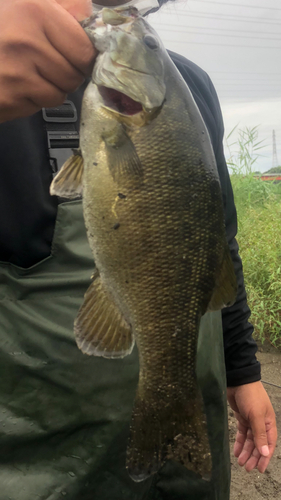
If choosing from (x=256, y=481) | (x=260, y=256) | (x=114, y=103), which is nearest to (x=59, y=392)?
(x=114, y=103)

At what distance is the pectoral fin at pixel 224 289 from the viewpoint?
3.19 feet

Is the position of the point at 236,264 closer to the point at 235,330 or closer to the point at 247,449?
the point at 235,330

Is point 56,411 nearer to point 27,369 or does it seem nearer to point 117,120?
point 27,369

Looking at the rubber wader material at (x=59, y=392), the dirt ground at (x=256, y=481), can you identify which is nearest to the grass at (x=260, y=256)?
the dirt ground at (x=256, y=481)

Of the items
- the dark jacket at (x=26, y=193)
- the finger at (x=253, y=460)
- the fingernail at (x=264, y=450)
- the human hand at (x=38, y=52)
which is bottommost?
the finger at (x=253, y=460)

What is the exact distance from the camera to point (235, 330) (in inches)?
71.0

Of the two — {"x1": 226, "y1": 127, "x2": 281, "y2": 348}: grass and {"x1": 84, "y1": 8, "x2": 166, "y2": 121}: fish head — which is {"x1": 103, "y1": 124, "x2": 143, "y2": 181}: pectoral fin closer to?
{"x1": 84, "y1": 8, "x2": 166, "y2": 121}: fish head

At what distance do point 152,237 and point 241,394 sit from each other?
4.08 ft

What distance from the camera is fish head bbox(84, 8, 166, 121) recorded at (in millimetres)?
849

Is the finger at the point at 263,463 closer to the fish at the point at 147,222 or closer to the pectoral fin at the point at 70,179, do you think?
the fish at the point at 147,222

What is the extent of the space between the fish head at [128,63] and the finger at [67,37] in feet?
0.15

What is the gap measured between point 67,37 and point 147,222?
437 millimetres

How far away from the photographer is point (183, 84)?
3.10ft

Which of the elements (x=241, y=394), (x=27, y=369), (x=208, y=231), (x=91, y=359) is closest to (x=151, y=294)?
(x=208, y=231)
